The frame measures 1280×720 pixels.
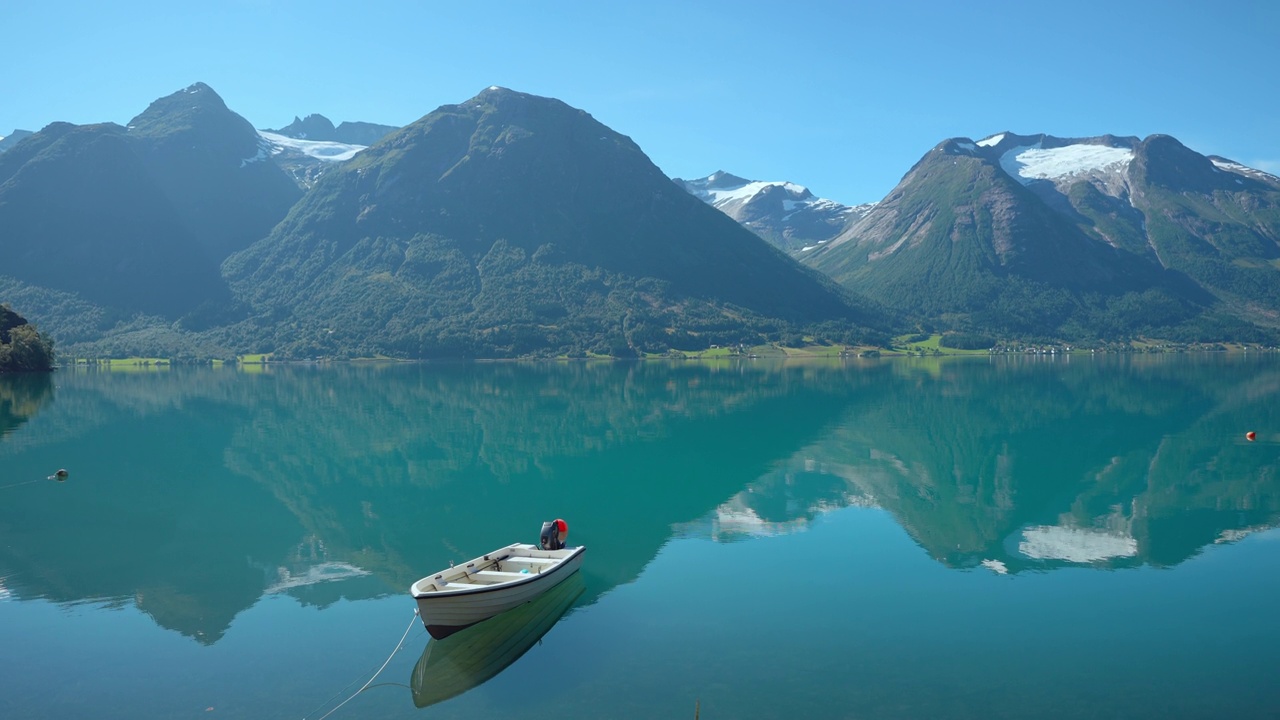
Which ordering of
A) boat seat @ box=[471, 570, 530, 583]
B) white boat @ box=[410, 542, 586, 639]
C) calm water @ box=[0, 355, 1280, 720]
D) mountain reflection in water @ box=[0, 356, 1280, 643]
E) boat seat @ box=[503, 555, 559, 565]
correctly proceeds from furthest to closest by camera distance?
1. mountain reflection in water @ box=[0, 356, 1280, 643]
2. boat seat @ box=[503, 555, 559, 565]
3. boat seat @ box=[471, 570, 530, 583]
4. white boat @ box=[410, 542, 586, 639]
5. calm water @ box=[0, 355, 1280, 720]

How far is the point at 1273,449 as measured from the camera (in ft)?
160

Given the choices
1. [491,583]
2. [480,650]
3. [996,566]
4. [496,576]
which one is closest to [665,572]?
[496,576]

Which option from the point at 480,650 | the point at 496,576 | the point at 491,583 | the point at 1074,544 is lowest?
the point at 480,650

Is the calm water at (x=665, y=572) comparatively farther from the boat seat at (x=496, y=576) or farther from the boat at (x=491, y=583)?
the boat seat at (x=496, y=576)

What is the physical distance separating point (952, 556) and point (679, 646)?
12.5 meters

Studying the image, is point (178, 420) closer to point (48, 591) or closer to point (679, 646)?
point (48, 591)

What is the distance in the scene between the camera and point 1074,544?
28.5 meters

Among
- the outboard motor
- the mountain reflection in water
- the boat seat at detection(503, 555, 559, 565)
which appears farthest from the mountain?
the boat seat at detection(503, 555, 559, 565)

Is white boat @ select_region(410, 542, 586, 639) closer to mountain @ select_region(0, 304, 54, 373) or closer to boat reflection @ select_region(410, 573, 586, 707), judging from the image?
boat reflection @ select_region(410, 573, 586, 707)

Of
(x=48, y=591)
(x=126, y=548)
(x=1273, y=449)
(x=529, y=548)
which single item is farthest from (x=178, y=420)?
(x=1273, y=449)

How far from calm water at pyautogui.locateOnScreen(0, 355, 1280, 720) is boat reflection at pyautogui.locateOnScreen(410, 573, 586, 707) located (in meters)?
0.10

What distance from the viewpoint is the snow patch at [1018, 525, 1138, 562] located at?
2703cm

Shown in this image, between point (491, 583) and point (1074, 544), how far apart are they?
20458 mm

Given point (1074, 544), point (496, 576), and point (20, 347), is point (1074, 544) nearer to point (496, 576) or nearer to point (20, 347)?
point (496, 576)
